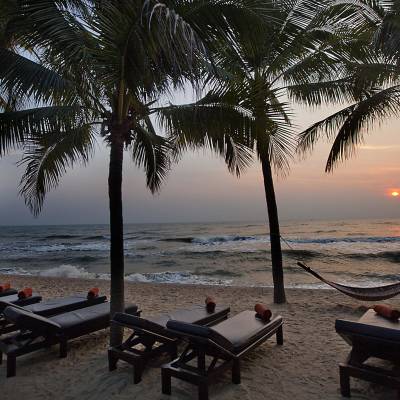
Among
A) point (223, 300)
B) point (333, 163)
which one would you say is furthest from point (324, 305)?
point (333, 163)

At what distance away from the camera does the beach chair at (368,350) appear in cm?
264

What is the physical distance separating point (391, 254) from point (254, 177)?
705 inches

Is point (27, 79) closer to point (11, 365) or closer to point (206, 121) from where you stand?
point (206, 121)

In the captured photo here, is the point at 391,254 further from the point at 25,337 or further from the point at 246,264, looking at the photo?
the point at 25,337

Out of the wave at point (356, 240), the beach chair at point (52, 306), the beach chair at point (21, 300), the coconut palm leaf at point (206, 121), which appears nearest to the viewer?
the coconut palm leaf at point (206, 121)

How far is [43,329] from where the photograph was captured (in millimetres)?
3709

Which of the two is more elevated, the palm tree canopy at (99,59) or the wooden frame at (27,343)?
the palm tree canopy at (99,59)

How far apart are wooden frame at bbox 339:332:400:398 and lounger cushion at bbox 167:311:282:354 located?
90cm

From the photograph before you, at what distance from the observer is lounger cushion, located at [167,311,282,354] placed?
291 centimetres

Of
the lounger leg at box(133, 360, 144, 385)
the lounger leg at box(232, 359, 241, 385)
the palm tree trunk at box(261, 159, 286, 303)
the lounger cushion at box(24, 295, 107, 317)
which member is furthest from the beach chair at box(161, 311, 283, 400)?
the palm tree trunk at box(261, 159, 286, 303)

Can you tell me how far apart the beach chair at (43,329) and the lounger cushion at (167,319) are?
2.61 feet

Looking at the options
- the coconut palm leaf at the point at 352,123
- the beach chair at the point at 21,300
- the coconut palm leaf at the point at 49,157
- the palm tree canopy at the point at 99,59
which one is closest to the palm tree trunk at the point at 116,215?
the palm tree canopy at the point at 99,59

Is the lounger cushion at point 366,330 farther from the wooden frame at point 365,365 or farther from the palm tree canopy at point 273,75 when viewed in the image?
the palm tree canopy at point 273,75

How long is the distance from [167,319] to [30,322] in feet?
4.87
